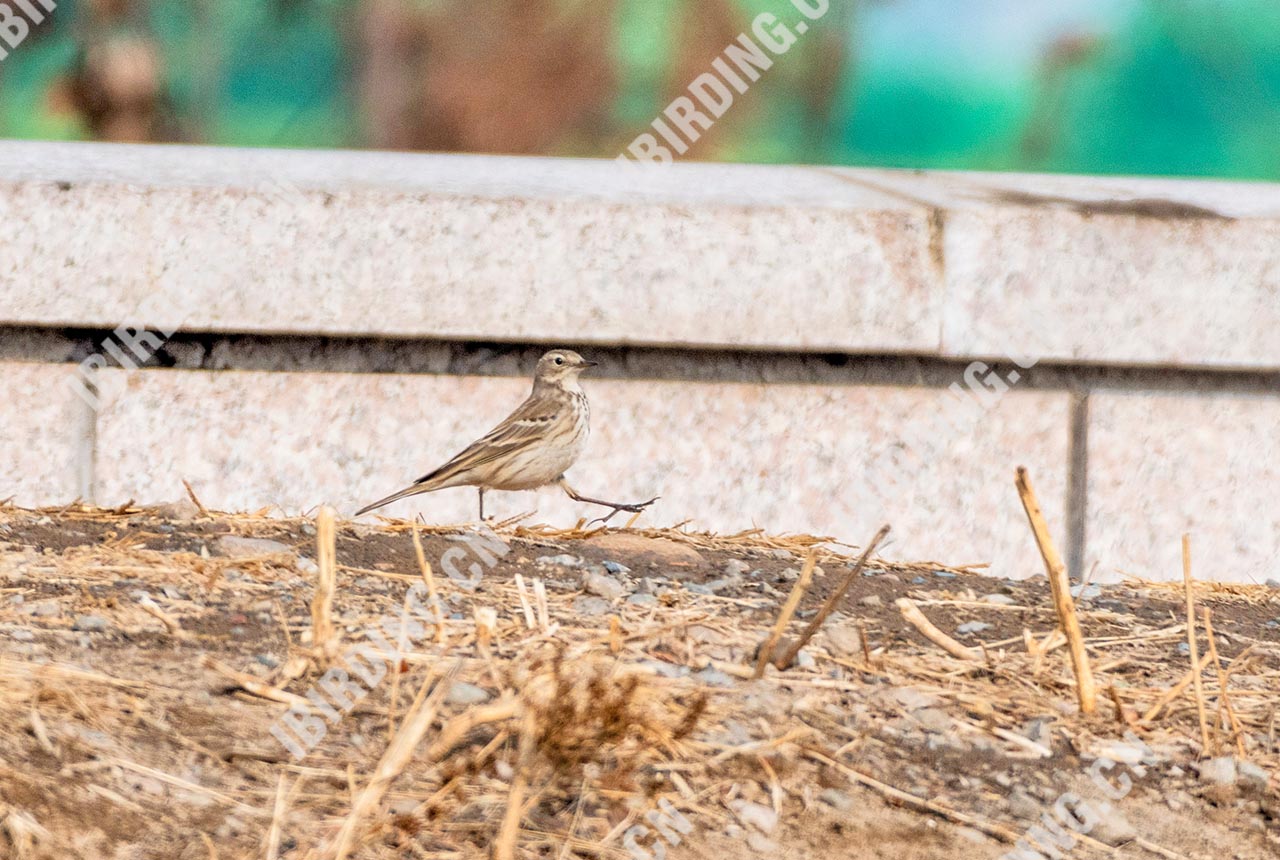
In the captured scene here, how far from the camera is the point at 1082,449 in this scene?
5.47 meters

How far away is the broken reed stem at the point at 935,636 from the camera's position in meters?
3.48

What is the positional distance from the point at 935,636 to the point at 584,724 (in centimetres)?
115

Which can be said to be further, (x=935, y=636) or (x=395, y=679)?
(x=935, y=636)

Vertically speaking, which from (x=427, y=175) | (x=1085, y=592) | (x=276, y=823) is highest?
(x=427, y=175)

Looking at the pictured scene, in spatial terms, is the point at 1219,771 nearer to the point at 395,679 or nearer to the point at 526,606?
the point at 526,606

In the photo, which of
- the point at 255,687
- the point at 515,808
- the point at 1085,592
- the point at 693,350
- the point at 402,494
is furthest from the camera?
the point at 693,350

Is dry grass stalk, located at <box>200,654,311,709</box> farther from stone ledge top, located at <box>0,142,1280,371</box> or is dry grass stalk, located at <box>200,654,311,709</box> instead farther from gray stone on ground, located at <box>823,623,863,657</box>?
stone ledge top, located at <box>0,142,1280,371</box>

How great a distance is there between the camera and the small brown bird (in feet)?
17.0

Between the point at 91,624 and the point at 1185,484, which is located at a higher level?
the point at 1185,484

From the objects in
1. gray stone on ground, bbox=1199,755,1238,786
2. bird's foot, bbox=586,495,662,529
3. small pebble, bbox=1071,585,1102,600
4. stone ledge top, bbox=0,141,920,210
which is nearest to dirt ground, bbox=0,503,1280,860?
gray stone on ground, bbox=1199,755,1238,786

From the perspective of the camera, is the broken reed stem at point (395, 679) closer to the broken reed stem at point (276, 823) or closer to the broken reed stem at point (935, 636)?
the broken reed stem at point (276, 823)

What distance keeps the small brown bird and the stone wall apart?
5.0 inches

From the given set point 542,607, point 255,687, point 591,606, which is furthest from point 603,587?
point 255,687

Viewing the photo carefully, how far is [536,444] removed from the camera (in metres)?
5.14
